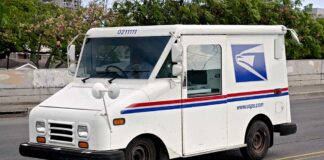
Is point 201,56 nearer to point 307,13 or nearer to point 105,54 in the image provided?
point 105,54

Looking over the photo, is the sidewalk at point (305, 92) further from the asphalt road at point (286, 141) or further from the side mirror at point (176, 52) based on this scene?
the side mirror at point (176, 52)

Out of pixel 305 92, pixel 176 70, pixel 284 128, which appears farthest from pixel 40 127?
pixel 305 92

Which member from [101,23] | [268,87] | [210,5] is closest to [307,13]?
[210,5]

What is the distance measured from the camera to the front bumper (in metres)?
7.98

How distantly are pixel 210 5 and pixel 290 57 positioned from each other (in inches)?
384

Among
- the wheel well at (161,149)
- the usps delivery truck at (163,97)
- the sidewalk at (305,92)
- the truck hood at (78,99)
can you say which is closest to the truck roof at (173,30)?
the usps delivery truck at (163,97)

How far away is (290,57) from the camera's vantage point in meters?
37.4

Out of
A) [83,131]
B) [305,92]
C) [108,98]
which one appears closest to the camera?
[83,131]

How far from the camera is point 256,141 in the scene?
417 inches

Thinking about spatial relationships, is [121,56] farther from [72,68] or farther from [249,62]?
[249,62]

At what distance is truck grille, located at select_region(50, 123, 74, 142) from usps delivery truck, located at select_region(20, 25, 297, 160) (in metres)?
0.01

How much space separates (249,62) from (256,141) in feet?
4.59

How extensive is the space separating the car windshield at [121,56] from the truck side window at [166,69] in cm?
13

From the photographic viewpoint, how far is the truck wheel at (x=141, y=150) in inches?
328
